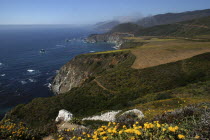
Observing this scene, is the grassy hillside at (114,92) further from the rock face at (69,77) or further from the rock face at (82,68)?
the rock face at (69,77)

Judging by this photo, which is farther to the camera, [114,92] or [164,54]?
[164,54]

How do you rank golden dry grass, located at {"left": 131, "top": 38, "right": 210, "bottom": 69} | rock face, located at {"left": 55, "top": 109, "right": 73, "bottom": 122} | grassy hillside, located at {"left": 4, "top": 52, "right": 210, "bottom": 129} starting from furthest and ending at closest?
golden dry grass, located at {"left": 131, "top": 38, "right": 210, "bottom": 69}, grassy hillside, located at {"left": 4, "top": 52, "right": 210, "bottom": 129}, rock face, located at {"left": 55, "top": 109, "right": 73, "bottom": 122}

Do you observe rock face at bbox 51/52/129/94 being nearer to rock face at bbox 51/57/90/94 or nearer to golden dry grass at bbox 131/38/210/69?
rock face at bbox 51/57/90/94

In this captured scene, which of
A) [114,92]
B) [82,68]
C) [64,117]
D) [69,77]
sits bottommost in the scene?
[69,77]

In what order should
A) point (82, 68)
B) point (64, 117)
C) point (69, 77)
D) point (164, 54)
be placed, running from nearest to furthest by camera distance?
point (64, 117) → point (164, 54) → point (82, 68) → point (69, 77)

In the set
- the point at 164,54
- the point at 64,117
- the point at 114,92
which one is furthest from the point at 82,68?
the point at 64,117

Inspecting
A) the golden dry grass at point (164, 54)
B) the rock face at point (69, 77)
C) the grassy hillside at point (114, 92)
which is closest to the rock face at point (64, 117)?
the grassy hillside at point (114, 92)

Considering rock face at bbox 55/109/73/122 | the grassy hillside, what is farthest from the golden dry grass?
rock face at bbox 55/109/73/122

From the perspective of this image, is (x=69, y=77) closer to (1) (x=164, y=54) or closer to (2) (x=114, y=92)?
(2) (x=114, y=92)
